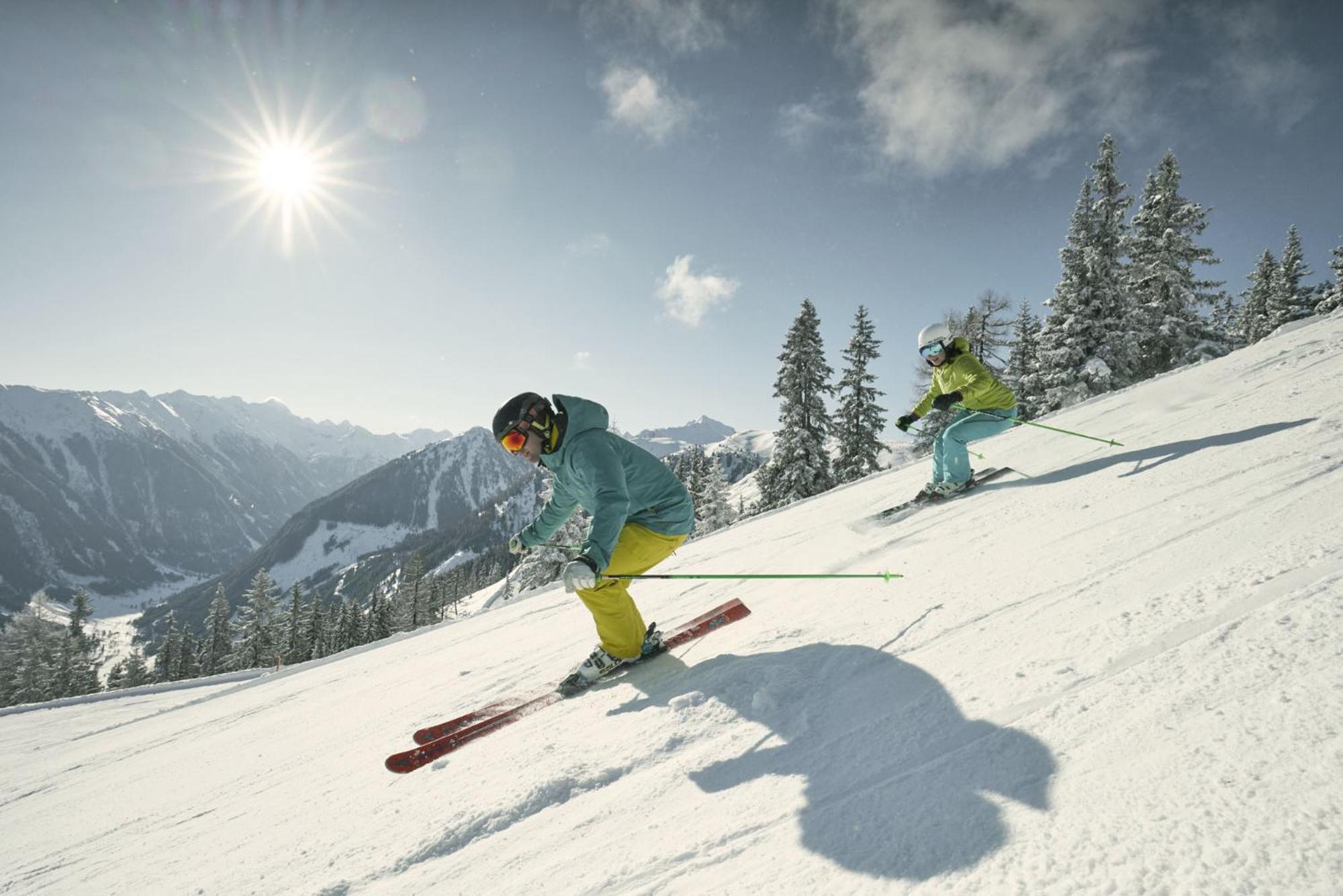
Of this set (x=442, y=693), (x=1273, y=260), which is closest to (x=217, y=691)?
(x=442, y=693)

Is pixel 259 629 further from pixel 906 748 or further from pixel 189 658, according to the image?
pixel 906 748

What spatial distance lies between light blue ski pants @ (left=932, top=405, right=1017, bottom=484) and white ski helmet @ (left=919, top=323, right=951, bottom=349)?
103 cm

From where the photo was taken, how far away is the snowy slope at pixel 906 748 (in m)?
1.65

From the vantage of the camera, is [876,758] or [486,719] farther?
[486,719]

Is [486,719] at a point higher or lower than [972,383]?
lower

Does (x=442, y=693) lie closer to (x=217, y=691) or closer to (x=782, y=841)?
(x=782, y=841)

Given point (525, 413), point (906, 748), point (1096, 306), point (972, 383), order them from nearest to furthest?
point (906, 748), point (525, 413), point (972, 383), point (1096, 306)

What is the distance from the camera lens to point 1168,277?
79.8 feet

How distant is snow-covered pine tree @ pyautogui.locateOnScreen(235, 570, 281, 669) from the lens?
48531 mm

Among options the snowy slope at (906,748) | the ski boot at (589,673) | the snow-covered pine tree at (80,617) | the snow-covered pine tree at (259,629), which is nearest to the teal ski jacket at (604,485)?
the ski boot at (589,673)

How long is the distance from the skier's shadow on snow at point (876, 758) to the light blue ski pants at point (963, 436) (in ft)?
15.1

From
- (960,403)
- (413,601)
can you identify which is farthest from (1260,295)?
(413,601)

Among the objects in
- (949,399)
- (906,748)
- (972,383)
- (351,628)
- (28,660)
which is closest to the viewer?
(906,748)

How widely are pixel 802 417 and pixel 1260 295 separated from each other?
129 feet
